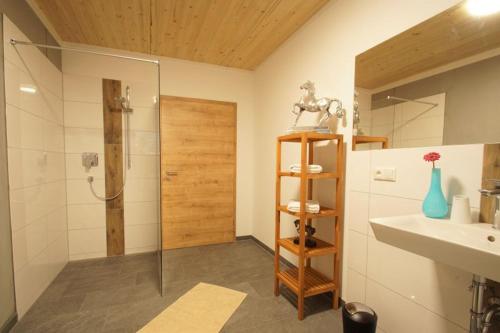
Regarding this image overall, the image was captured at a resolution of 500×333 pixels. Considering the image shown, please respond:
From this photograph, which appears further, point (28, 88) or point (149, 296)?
point (149, 296)

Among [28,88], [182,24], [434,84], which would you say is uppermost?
[182,24]

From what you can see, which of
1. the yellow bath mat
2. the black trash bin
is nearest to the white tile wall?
the black trash bin

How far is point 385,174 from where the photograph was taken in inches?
57.0

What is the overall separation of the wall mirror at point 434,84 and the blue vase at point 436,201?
0.62ft

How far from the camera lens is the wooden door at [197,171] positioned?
295 centimetres

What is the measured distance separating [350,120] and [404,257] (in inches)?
37.2

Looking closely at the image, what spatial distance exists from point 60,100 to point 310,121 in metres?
2.54

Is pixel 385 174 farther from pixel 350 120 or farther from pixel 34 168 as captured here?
pixel 34 168

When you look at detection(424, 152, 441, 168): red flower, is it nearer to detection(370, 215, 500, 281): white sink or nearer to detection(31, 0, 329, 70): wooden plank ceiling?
detection(370, 215, 500, 281): white sink

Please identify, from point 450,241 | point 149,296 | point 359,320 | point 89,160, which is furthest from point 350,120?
point 89,160

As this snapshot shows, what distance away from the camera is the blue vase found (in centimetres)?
111

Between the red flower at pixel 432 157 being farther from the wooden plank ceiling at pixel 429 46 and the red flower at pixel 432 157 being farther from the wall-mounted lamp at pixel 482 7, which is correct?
the wall-mounted lamp at pixel 482 7

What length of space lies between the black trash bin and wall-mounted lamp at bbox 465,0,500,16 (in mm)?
1593

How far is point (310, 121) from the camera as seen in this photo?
2148 mm
